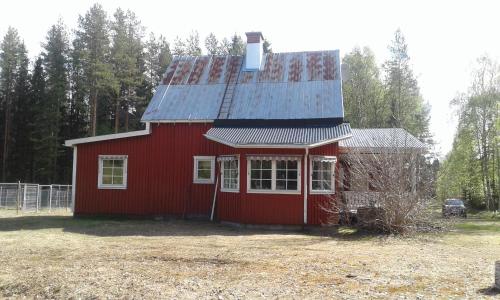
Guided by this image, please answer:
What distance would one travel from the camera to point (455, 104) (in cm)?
3534

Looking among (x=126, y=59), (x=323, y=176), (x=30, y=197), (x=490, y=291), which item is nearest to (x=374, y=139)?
(x=323, y=176)

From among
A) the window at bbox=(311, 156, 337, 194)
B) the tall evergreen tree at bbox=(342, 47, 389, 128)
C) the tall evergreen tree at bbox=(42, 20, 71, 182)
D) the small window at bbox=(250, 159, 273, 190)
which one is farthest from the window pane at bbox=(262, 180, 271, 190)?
the tall evergreen tree at bbox=(42, 20, 71, 182)

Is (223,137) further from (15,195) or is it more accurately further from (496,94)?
(496,94)

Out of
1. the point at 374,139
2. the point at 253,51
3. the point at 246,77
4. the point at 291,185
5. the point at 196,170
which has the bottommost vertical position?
the point at 291,185

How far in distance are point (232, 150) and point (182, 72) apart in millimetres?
6355

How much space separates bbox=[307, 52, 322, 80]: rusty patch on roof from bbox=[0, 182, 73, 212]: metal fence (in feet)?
43.5

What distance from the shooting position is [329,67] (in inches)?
754

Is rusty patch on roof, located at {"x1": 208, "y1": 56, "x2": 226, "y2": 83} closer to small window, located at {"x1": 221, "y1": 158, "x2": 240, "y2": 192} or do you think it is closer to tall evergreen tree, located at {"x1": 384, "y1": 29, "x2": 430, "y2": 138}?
small window, located at {"x1": 221, "y1": 158, "x2": 240, "y2": 192}

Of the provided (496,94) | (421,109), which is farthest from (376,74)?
(496,94)

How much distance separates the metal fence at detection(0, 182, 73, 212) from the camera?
22252 millimetres

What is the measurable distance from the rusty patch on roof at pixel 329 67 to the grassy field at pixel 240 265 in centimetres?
758

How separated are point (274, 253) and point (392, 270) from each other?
2583 mm

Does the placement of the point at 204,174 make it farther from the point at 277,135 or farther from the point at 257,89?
the point at 257,89

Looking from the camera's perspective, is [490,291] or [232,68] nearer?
[490,291]
